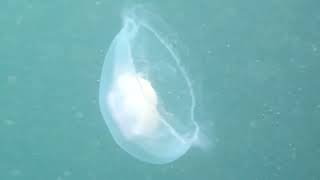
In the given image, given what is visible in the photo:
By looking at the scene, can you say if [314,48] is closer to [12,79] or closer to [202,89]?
[202,89]

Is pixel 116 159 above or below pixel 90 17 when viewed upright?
below

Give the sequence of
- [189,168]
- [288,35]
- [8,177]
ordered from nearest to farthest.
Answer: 1. [288,35]
2. [189,168]
3. [8,177]

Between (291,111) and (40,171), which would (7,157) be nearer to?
(40,171)

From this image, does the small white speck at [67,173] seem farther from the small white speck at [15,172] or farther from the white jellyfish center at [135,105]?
the white jellyfish center at [135,105]

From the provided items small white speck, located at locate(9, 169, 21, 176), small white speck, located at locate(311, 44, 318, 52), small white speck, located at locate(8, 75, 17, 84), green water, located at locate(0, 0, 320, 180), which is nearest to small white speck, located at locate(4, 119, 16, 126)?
green water, located at locate(0, 0, 320, 180)

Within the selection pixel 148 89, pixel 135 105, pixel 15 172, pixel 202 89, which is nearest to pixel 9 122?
pixel 15 172

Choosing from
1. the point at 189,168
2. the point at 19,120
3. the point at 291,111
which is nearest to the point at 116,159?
the point at 189,168

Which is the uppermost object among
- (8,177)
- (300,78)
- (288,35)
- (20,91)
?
(288,35)
